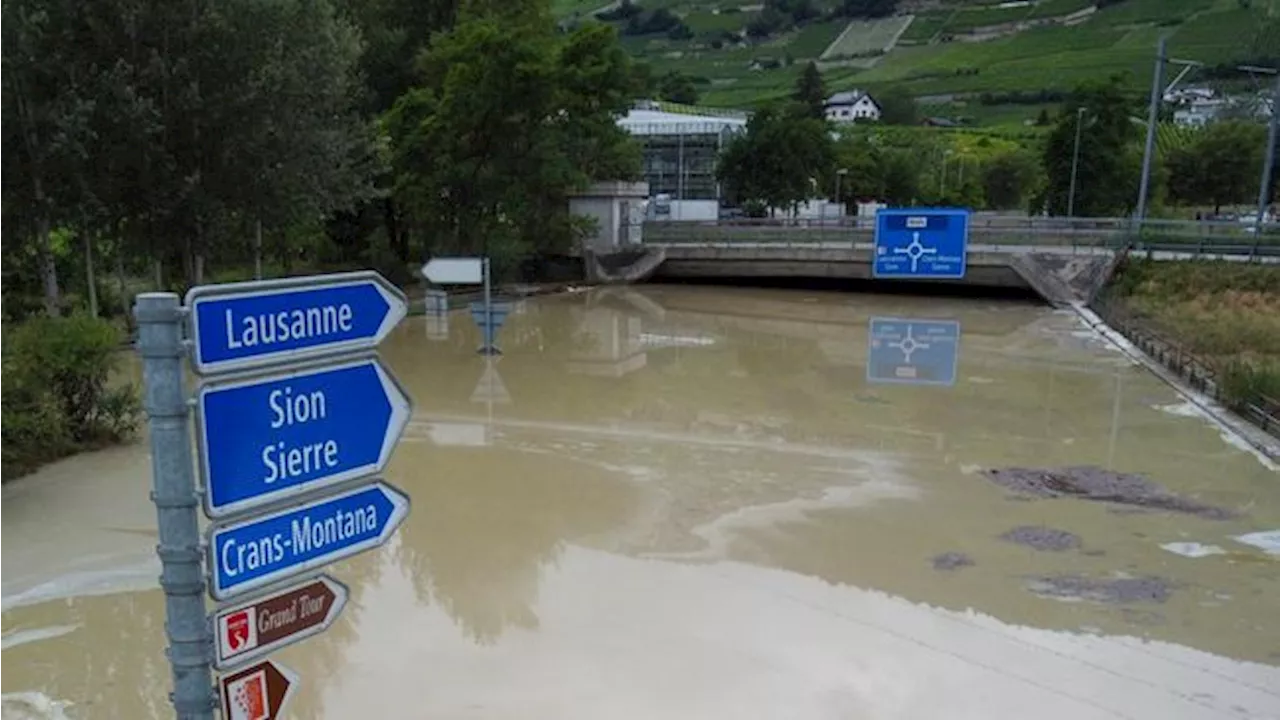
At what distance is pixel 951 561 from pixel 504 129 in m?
23.3

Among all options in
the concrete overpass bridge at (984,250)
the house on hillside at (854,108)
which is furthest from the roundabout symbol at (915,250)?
the house on hillside at (854,108)

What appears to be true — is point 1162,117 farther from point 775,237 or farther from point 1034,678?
point 1034,678

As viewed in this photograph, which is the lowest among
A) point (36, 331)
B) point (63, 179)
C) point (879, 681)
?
point (879, 681)

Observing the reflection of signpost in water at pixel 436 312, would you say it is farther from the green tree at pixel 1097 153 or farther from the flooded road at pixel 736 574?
the green tree at pixel 1097 153

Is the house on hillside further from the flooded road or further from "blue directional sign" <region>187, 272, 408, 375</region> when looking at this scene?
"blue directional sign" <region>187, 272, 408, 375</region>

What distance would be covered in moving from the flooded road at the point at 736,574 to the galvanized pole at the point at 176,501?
3.86 m

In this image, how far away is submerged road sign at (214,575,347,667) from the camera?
7.27ft

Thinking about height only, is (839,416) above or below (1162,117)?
below

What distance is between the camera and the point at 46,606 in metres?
7.06

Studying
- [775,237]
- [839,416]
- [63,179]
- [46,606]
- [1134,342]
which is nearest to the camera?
[46,606]

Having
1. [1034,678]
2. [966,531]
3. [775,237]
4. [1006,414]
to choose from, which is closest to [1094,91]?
[775,237]

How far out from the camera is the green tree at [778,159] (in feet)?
156

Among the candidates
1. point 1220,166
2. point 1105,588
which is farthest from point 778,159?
point 1105,588

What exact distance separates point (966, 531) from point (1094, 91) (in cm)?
4007
